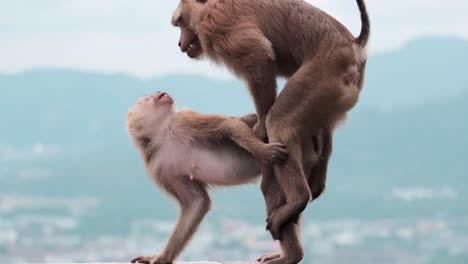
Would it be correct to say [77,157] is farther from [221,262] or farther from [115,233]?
[221,262]

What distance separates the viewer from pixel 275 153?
484 centimetres

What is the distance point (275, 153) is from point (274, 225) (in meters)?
0.39

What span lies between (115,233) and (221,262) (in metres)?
44.7

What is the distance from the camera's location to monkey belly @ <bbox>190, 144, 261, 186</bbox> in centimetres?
532

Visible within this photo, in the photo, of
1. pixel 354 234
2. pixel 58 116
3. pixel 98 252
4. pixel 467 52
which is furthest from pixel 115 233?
pixel 467 52

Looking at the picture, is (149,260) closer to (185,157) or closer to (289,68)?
(185,157)

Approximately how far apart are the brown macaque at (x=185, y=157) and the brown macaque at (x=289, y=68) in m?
0.32

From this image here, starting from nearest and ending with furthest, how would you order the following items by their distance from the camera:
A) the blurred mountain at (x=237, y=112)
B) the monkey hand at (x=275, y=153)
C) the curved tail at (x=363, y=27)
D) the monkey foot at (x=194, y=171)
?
1. the monkey hand at (x=275, y=153)
2. the curved tail at (x=363, y=27)
3. the monkey foot at (x=194, y=171)
4. the blurred mountain at (x=237, y=112)

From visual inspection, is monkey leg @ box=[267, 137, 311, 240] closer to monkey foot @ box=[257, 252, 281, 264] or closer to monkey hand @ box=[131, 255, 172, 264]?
monkey foot @ box=[257, 252, 281, 264]

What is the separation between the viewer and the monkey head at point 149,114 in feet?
17.9

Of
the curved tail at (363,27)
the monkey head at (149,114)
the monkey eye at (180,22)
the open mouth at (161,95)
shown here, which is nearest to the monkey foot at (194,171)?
the monkey head at (149,114)

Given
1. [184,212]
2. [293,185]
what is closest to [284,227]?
[293,185]

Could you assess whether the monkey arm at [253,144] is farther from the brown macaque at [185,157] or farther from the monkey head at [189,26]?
the monkey head at [189,26]

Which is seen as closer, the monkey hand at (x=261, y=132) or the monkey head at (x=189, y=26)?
the monkey hand at (x=261, y=132)
